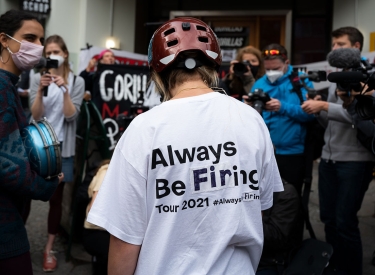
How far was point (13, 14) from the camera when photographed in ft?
8.47

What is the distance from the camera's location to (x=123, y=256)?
4.93 feet

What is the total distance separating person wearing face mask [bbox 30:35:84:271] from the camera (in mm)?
4227

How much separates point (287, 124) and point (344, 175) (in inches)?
27.9

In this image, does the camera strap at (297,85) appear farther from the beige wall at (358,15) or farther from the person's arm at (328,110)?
the beige wall at (358,15)

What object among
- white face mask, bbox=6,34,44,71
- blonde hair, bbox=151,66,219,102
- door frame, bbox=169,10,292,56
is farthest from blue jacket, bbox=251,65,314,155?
door frame, bbox=169,10,292,56

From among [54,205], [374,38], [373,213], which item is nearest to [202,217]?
[54,205]

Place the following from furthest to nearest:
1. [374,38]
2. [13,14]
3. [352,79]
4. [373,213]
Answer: [374,38] → [373,213] → [352,79] → [13,14]

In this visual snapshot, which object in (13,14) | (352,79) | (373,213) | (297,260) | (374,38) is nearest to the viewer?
(13,14)

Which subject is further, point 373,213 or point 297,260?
point 373,213

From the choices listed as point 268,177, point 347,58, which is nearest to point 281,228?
point 347,58

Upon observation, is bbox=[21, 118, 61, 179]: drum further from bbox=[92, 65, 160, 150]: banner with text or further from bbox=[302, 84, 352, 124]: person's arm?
bbox=[92, 65, 160, 150]: banner with text

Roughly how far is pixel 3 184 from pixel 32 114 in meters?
2.26

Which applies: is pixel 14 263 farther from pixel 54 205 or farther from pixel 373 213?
pixel 373 213

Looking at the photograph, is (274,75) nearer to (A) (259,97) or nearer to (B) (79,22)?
(A) (259,97)
